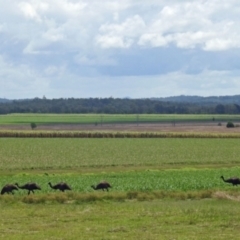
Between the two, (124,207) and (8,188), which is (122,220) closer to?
(124,207)

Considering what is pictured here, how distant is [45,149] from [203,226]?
154 feet

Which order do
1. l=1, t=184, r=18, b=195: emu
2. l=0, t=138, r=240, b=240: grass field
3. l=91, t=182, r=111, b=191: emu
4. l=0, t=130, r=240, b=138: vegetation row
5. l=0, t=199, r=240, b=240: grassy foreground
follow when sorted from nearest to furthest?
l=0, t=199, r=240, b=240: grassy foreground, l=0, t=138, r=240, b=240: grass field, l=1, t=184, r=18, b=195: emu, l=91, t=182, r=111, b=191: emu, l=0, t=130, r=240, b=138: vegetation row

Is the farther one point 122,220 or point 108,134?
point 108,134

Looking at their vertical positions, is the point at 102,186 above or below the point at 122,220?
above

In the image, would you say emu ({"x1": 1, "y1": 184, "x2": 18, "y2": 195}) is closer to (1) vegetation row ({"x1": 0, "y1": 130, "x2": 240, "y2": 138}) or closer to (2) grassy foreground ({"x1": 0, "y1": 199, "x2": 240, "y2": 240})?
(2) grassy foreground ({"x1": 0, "y1": 199, "x2": 240, "y2": 240})

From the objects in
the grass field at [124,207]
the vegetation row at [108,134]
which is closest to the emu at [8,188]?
the grass field at [124,207]

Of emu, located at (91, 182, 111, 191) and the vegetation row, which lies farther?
the vegetation row

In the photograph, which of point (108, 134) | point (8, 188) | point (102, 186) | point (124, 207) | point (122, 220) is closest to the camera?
point (122, 220)

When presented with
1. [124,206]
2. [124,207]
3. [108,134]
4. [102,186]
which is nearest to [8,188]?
[102,186]

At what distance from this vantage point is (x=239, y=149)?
67.1 m

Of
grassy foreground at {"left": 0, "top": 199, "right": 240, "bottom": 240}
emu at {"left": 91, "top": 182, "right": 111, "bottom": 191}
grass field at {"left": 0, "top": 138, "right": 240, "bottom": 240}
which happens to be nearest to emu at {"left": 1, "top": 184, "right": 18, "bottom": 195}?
grass field at {"left": 0, "top": 138, "right": 240, "bottom": 240}

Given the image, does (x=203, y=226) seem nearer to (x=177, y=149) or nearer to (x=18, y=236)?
(x=18, y=236)

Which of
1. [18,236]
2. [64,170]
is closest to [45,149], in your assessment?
[64,170]

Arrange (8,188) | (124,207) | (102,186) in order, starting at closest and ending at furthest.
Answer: (124,207) < (8,188) < (102,186)
